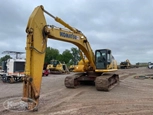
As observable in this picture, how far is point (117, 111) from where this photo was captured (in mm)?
6508

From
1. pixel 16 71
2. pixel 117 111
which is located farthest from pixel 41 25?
pixel 16 71

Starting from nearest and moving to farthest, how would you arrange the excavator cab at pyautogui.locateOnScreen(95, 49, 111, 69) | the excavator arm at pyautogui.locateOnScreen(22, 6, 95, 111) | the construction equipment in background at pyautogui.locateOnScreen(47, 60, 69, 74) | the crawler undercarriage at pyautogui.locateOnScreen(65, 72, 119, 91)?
the excavator arm at pyautogui.locateOnScreen(22, 6, 95, 111), the crawler undercarriage at pyautogui.locateOnScreen(65, 72, 119, 91), the excavator cab at pyautogui.locateOnScreen(95, 49, 111, 69), the construction equipment in background at pyautogui.locateOnScreen(47, 60, 69, 74)

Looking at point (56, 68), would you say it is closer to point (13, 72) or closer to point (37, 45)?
point (13, 72)

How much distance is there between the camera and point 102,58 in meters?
11.9

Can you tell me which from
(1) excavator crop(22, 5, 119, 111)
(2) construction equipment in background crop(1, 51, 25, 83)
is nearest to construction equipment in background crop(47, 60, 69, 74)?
(2) construction equipment in background crop(1, 51, 25, 83)

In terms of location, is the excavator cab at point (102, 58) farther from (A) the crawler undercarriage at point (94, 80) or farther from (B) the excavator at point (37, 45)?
(B) the excavator at point (37, 45)

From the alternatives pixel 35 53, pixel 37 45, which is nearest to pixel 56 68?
pixel 37 45

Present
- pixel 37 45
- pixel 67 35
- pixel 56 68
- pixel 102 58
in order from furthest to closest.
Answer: pixel 56 68, pixel 102 58, pixel 67 35, pixel 37 45

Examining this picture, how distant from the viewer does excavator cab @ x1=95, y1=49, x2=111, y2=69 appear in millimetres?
11820

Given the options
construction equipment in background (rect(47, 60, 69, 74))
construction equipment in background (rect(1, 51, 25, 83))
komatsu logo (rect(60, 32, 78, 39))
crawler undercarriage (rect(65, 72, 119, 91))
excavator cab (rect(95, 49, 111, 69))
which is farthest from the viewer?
construction equipment in background (rect(47, 60, 69, 74))

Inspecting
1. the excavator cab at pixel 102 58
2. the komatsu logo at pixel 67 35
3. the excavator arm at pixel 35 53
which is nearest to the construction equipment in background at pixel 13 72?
the excavator cab at pixel 102 58

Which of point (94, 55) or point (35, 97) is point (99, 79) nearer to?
point (94, 55)

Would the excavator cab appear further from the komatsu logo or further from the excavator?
the komatsu logo

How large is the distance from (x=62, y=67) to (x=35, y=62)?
2439cm
